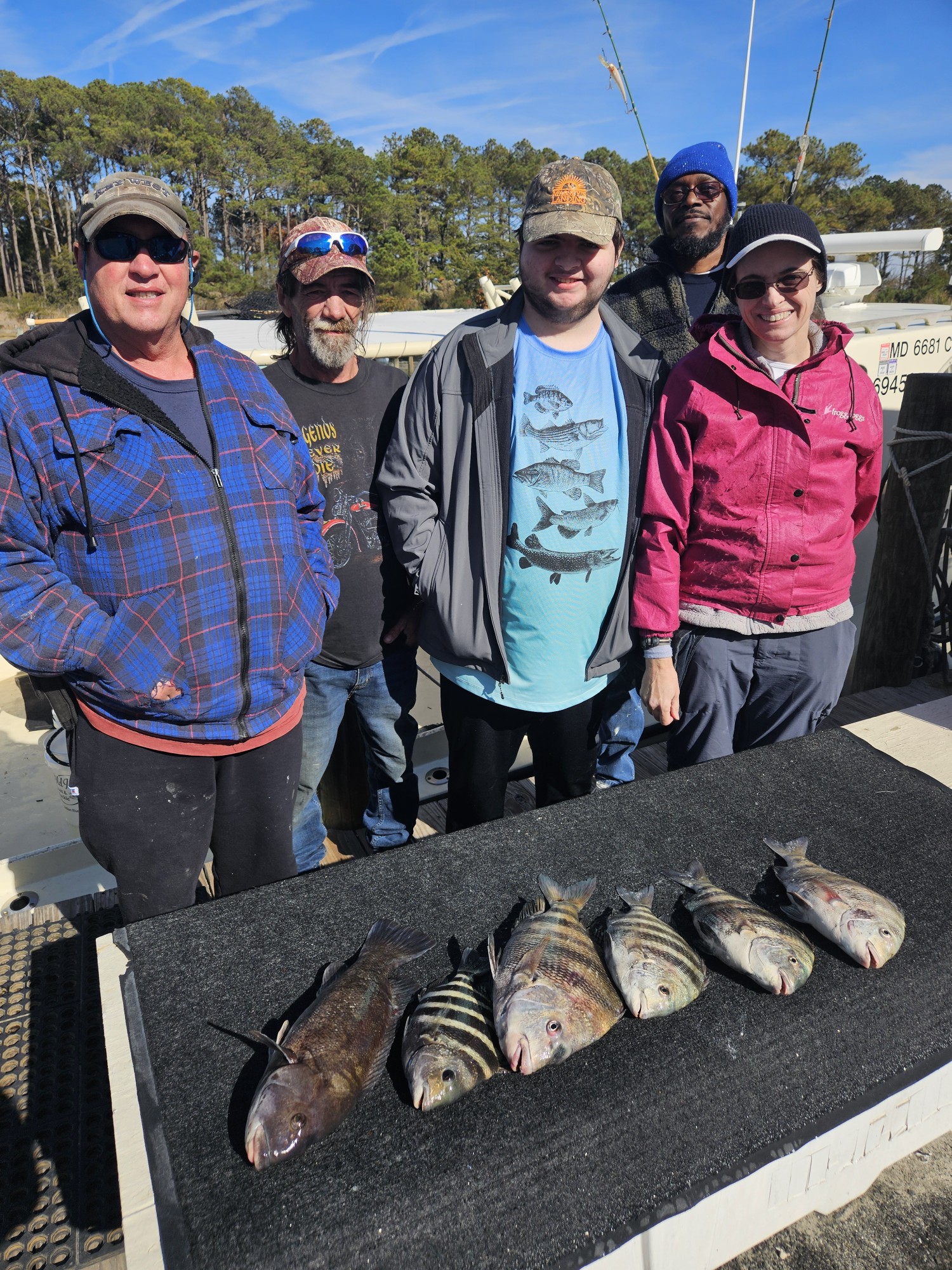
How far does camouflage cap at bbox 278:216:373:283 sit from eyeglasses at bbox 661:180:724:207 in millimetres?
1311

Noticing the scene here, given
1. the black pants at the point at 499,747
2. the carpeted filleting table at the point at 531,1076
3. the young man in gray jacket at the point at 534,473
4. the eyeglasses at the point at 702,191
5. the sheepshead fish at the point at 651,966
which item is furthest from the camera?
the eyeglasses at the point at 702,191

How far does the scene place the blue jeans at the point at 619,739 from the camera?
286cm

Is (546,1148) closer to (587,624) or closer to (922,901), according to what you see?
(922,901)

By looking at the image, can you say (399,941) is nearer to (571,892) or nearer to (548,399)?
(571,892)

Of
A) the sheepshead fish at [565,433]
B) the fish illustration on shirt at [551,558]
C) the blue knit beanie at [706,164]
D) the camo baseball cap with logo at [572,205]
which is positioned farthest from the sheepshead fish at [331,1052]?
the blue knit beanie at [706,164]

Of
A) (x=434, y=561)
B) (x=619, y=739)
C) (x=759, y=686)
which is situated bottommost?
(x=619, y=739)

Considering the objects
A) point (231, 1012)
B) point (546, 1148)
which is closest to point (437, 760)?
point (231, 1012)

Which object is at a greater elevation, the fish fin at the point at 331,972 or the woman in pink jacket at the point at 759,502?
the woman in pink jacket at the point at 759,502

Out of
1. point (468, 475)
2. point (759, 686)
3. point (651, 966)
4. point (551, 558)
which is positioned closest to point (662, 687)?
point (759, 686)

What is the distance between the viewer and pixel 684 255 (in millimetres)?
2869

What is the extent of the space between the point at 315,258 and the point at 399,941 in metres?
1.94

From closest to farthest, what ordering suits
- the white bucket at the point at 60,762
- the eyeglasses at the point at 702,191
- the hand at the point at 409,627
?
the hand at the point at 409,627 < the eyeglasses at the point at 702,191 < the white bucket at the point at 60,762

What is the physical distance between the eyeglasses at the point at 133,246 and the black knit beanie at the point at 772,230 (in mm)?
1442

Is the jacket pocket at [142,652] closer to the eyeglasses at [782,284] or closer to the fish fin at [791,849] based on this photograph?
the fish fin at [791,849]
